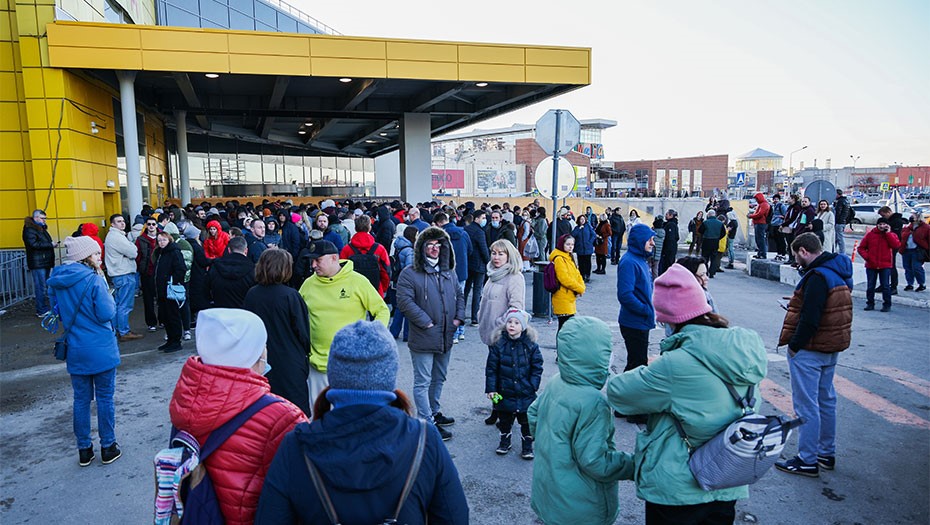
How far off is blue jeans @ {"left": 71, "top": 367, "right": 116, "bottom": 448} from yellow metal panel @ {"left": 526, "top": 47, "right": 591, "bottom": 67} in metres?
13.2

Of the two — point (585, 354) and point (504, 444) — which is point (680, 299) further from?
point (504, 444)

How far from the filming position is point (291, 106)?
70.2 ft

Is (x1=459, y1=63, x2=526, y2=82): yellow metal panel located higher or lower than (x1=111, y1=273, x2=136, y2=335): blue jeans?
higher

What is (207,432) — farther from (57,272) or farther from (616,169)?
(616,169)

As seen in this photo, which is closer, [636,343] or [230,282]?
[636,343]

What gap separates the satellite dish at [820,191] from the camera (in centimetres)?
1363

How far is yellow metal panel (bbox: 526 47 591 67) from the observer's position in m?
15.3

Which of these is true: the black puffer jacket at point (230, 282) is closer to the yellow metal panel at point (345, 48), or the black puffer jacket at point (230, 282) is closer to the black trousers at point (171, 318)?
the black trousers at point (171, 318)

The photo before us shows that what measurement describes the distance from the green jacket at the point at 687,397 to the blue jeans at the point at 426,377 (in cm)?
279

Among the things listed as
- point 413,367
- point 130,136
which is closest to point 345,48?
point 130,136

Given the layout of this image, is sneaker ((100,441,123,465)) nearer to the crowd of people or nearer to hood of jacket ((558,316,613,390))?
the crowd of people

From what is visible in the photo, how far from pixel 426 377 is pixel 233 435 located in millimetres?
3266

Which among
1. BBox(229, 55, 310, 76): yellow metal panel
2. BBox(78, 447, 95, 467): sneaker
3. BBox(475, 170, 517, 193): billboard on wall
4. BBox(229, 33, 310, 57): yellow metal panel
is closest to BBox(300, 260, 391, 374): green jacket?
BBox(78, 447, 95, 467): sneaker

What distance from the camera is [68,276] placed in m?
4.71
